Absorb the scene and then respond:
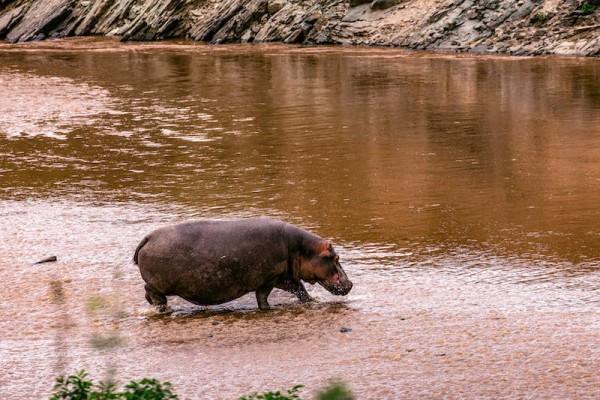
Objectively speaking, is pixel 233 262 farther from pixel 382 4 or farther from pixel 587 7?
pixel 382 4

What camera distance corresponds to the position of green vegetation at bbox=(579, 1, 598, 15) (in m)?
31.2

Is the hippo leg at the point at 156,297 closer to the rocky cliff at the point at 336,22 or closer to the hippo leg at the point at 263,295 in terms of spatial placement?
the hippo leg at the point at 263,295

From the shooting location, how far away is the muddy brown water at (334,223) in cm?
761

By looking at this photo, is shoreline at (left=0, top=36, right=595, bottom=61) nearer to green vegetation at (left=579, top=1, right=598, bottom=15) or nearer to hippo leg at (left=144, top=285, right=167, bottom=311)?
green vegetation at (left=579, top=1, right=598, bottom=15)

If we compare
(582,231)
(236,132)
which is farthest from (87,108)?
(582,231)

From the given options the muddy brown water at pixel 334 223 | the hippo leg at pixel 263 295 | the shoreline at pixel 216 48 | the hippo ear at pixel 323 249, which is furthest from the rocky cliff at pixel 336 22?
the hippo leg at pixel 263 295

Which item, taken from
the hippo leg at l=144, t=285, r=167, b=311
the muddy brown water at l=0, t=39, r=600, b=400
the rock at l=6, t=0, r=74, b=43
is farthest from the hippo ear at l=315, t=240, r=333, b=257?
the rock at l=6, t=0, r=74, b=43

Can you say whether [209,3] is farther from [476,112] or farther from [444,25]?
[476,112]

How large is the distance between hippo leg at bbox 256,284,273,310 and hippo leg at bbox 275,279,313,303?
0.08 meters

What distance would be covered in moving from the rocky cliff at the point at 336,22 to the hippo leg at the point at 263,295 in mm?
22113

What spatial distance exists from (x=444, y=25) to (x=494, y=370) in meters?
27.7

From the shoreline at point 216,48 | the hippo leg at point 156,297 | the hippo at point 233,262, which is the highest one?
the hippo at point 233,262

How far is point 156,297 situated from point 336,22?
29.6m

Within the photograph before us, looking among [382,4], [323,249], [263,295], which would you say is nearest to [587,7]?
[382,4]
